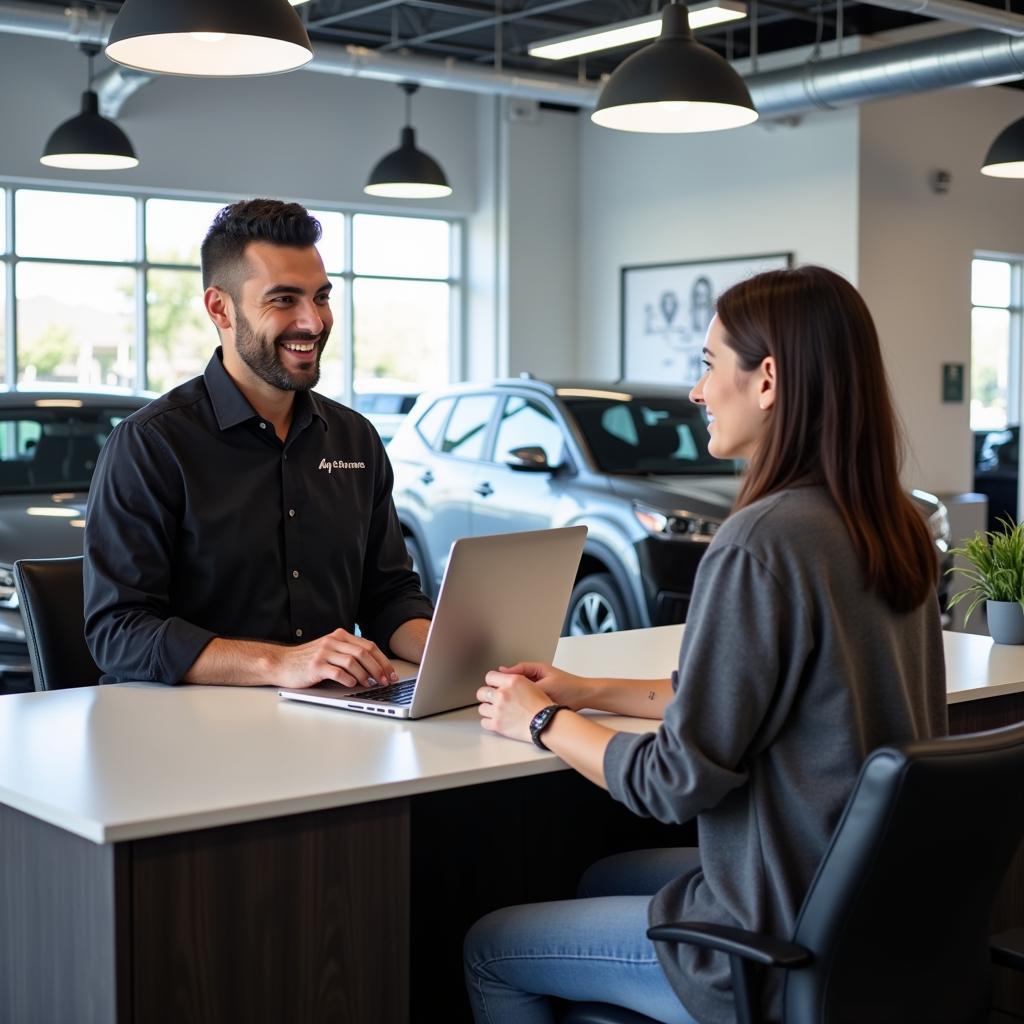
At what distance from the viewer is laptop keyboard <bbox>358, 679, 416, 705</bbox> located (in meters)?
2.40

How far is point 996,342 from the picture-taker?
11859mm

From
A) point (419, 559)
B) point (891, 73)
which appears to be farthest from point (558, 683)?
point (891, 73)

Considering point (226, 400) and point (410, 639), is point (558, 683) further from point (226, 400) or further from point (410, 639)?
point (226, 400)

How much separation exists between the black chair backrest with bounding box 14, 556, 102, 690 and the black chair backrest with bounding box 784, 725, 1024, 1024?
5.67 ft

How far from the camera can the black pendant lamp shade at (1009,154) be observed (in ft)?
23.6

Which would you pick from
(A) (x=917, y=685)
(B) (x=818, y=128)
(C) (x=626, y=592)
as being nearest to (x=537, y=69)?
(B) (x=818, y=128)

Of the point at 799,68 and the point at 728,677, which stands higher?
the point at 799,68

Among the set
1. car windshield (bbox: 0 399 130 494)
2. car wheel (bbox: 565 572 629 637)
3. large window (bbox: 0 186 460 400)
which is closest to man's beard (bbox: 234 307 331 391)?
Answer: car windshield (bbox: 0 399 130 494)

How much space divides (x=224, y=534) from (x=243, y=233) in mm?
578

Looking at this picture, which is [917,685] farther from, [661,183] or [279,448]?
[661,183]

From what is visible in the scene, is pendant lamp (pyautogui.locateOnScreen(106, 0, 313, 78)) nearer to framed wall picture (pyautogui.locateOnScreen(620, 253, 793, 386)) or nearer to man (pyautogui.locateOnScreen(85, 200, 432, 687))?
man (pyautogui.locateOnScreen(85, 200, 432, 687))

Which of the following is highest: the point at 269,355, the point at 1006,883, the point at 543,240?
the point at 543,240

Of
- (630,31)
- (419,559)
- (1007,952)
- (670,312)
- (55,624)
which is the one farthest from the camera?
(670,312)

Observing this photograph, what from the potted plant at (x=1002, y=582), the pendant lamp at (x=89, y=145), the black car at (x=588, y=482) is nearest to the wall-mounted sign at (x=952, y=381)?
the black car at (x=588, y=482)
